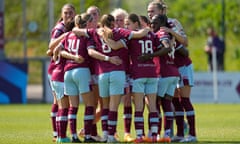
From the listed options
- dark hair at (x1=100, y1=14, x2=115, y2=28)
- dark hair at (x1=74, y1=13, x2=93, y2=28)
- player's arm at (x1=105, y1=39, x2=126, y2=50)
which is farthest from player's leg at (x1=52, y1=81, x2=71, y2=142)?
dark hair at (x1=100, y1=14, x2=115, y2=28)

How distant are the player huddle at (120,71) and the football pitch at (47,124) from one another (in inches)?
31.6

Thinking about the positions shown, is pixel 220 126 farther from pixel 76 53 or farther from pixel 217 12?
pixel 217 12

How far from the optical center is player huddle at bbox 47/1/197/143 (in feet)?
51.6

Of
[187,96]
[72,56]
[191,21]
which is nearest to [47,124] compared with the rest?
[72,56]

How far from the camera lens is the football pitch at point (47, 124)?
1697 cm

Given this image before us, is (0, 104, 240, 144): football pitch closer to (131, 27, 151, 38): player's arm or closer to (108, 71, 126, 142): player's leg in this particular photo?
(108, 71, 126, 142): player's leg

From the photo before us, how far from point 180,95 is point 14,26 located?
34.6 meters

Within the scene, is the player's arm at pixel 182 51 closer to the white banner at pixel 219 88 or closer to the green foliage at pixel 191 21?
the white banner at pixel 219 88

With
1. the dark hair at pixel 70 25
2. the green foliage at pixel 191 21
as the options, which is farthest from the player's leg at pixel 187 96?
the green foliage at pixel 191 21

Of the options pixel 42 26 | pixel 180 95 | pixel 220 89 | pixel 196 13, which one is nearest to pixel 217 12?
pixel 196 13

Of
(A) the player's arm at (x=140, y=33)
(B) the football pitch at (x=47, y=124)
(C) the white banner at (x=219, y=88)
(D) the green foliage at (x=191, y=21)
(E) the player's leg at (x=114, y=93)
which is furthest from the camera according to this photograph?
(D) the green foliage at (x=191, y=21)

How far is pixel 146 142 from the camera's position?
615 inches

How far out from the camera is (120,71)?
1577cm

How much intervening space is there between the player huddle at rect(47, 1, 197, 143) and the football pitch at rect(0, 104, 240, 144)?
80cm
